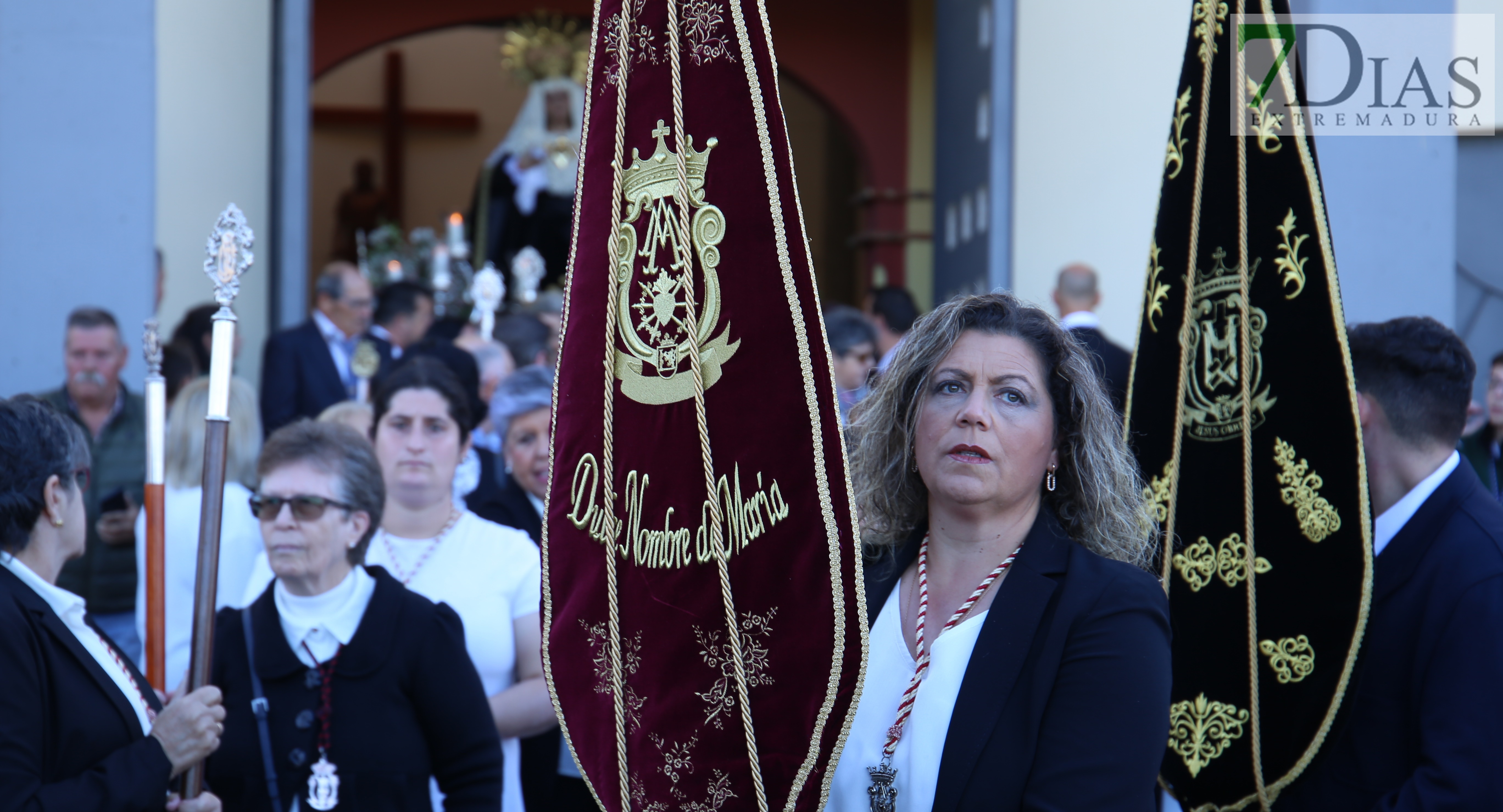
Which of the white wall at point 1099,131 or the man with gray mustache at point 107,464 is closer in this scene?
the man with gray mustache at point 107,464

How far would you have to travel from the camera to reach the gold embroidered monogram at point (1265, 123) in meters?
2.73

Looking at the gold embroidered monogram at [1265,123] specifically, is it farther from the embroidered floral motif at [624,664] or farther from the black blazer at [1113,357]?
the black blazer at [1113,357]

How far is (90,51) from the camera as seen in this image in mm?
5039

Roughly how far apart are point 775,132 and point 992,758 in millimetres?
904

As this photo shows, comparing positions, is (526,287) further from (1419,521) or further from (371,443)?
(1419,521)

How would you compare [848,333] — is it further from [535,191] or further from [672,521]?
[535,191]

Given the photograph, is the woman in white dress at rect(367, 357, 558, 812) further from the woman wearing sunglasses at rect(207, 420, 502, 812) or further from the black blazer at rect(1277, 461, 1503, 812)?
the black blazer at rect(1277, 461, 1503, 812)

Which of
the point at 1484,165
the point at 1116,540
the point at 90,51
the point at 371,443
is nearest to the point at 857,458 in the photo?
the point at 1116,540

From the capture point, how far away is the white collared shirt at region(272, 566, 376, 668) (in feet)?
9.59

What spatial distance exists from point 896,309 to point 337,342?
261 cm

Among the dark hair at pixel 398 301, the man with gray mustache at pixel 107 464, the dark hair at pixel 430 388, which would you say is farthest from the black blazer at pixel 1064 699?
the dark hair at pixel 398 301

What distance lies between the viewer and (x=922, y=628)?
2213 mm

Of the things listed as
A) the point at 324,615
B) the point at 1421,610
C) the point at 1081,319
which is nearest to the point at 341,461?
the point at 324,615

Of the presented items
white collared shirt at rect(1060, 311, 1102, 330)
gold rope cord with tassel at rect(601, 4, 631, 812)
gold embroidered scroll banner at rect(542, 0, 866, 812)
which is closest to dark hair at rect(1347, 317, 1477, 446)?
gold embroidered scroll banner at rect(542, 0, 866, 812)
